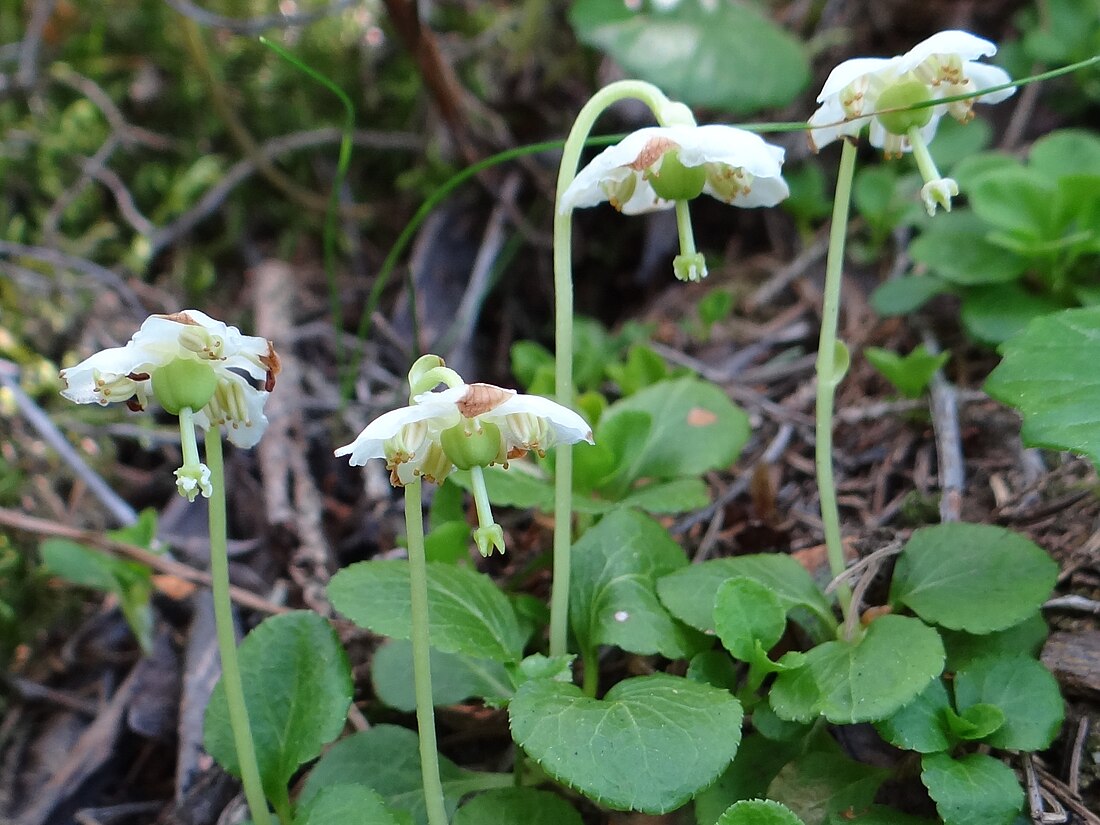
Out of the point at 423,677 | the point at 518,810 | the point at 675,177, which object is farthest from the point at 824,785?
the point at 675,177

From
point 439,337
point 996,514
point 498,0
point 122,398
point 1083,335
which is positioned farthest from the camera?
point 498,0

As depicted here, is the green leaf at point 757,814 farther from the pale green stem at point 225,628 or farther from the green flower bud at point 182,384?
the green flower bud at point 182,384

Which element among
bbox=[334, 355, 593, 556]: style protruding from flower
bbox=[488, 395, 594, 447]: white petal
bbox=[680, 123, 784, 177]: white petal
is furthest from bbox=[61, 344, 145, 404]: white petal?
bbox=[680, 123, 784, 177]: white petal

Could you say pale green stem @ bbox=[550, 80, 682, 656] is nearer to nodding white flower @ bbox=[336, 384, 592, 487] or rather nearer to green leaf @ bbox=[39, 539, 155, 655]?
nodding white flower @ bbox=[336, 384, 592, 487]

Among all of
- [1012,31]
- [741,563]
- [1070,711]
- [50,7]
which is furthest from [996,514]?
[50,7]

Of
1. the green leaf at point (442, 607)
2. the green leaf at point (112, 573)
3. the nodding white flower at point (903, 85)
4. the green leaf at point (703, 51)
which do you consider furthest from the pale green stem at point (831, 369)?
the green leaf at point (112, 573)

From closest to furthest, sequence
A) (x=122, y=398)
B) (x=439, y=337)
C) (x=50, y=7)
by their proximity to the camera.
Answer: (x=122, y=398), (x=439, y=337), (x=50, y=7)

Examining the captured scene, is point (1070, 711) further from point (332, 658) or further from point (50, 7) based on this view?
point (50, 7)
